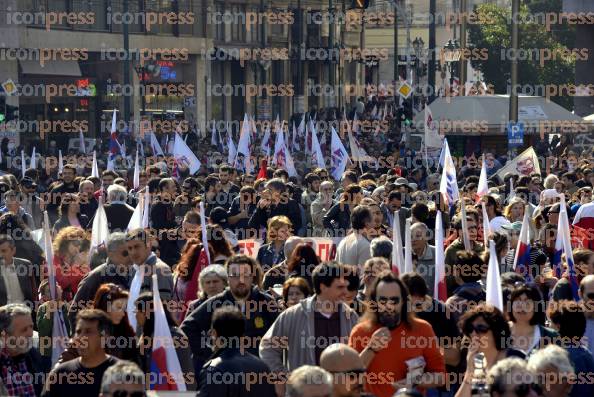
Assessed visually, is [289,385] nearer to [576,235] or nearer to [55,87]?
[576,235]

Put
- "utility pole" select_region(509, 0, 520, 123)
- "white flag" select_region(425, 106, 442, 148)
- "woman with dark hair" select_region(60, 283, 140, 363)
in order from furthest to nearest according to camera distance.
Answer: "white flag" select_region(425, 106, 442, 148) < "utility pole" select_region(509, 0, 520, 123) < "woman with dark hair" select_region(60, 283, 140, 363)

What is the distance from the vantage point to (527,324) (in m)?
8.15

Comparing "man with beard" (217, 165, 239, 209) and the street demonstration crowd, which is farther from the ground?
the street demonstration crowd

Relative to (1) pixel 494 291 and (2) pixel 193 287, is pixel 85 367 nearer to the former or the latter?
(1) pixel 494 291

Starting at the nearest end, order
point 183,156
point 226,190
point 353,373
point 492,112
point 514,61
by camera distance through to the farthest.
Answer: point 353,373, point 226,190, point 183,156, point 514,61, point 492,112

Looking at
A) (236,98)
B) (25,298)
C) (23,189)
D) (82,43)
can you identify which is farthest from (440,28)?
(25,298)

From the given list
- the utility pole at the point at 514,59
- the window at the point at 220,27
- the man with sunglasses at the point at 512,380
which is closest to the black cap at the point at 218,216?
the man with sunglasses at the point at 512,380

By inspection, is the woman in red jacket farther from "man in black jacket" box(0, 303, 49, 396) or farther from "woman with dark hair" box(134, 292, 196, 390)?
"man in black jacket" box(0, 303, 49, 396)

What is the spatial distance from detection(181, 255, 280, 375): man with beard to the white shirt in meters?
2.33

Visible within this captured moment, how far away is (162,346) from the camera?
838cm

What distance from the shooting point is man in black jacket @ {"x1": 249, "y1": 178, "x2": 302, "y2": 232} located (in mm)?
15867

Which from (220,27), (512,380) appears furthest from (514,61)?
(220,27)

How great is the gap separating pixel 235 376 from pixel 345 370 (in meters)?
0.96

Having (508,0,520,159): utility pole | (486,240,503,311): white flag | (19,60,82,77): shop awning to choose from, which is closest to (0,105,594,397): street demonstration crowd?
(486,240,503,311): white flag
